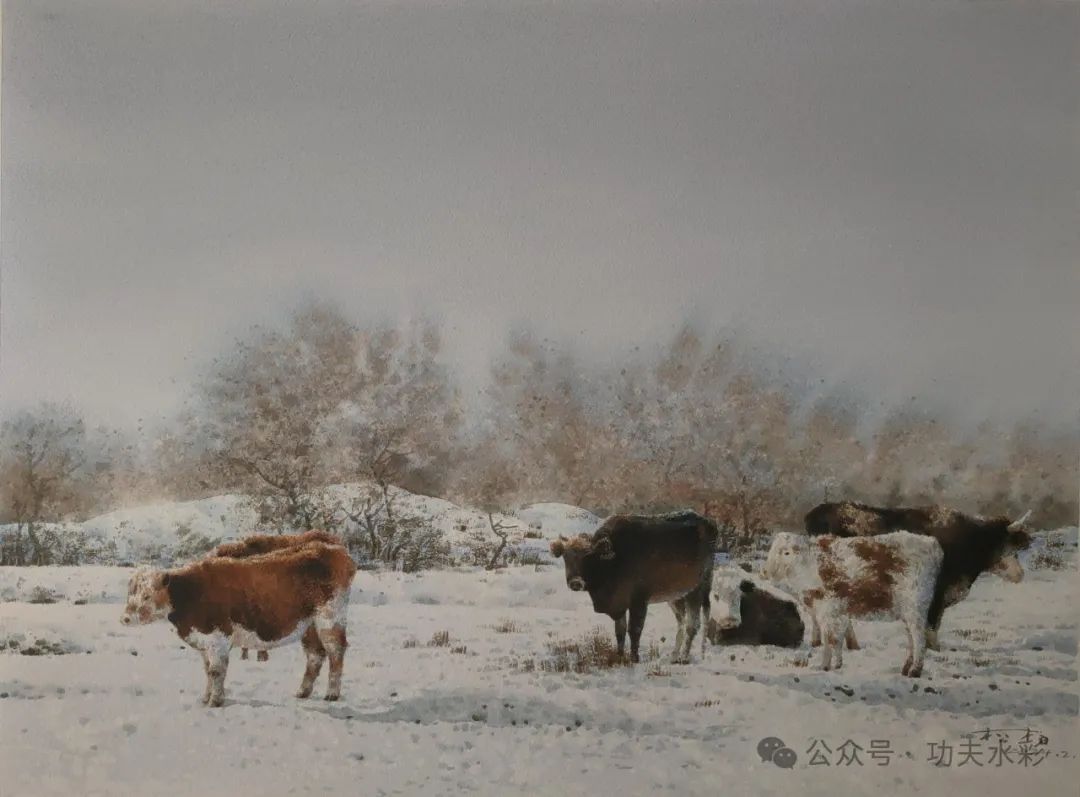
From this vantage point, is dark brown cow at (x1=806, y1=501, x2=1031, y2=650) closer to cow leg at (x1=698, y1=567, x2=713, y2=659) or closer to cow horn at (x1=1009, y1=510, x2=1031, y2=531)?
cow horn at (x1=1009, y1=510, x2=1031, y2=531)

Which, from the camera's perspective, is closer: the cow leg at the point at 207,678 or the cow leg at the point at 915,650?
the cow leg at the point at 207,678

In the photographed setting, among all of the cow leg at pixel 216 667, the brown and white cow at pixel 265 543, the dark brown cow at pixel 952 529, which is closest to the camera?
the cow leg at pixel 216 667

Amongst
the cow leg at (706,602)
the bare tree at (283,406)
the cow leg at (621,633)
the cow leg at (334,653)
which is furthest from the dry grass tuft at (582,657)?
the bare tree at (283,406)

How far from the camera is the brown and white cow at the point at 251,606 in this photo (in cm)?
314

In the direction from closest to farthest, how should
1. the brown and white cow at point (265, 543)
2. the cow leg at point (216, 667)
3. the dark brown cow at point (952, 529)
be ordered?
the cow leg at point (216, 667) → the brown and white cow at point (265, 543) → the dark brown cow at point (952, 529)

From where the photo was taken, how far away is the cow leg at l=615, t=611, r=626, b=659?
129 inches

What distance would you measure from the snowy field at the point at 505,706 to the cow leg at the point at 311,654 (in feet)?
0.10

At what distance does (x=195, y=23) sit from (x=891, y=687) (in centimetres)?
287

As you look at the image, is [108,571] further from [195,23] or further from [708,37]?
[708,37]

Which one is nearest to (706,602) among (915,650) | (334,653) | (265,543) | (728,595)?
(728,595)

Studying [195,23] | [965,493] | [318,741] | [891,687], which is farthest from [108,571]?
[965,493]

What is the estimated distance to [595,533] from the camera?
3.34m

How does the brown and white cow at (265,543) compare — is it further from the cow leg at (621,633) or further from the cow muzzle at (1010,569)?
the cow muzzle at (1010,569)

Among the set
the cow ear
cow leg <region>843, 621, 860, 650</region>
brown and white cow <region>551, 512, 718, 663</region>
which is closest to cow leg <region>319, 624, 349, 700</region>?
brown and white cow <region>551, 512, 718, 663</region>
